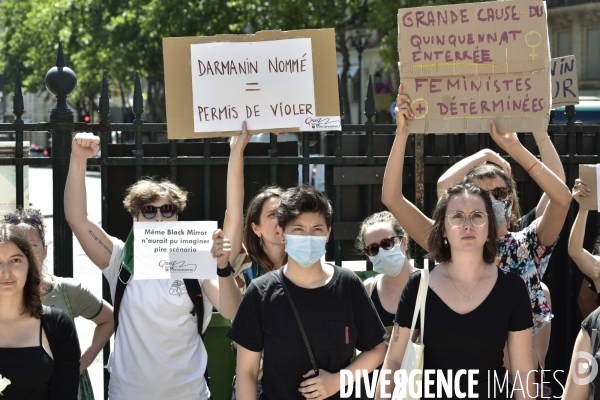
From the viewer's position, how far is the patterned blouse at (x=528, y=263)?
4492 mm

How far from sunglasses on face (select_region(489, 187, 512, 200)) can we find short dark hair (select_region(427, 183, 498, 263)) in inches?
26.0

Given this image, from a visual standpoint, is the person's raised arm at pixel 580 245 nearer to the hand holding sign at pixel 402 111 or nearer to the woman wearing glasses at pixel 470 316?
the hand holding sign at pixel 402 111

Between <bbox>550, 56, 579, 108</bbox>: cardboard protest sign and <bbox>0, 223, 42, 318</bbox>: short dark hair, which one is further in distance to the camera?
<bbox>550, 56, 579, 108</bbox>: cardboard protest sign

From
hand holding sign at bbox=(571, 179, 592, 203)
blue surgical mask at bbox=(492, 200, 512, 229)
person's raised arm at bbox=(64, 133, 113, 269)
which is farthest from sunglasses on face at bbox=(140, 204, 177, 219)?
hand holding sign at bbox=(571, 179, 592, 203)

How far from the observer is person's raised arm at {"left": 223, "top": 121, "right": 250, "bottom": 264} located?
4410mm

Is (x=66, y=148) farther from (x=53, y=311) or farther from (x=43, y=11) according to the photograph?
(x=43, y=11)

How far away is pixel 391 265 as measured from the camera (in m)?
4.34

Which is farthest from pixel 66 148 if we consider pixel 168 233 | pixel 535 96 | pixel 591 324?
pixel 591 324

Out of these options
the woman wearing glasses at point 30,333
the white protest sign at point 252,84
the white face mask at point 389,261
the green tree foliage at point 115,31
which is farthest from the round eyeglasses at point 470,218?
the green tree foliage at point 115,31

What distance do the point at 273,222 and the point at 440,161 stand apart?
162cm

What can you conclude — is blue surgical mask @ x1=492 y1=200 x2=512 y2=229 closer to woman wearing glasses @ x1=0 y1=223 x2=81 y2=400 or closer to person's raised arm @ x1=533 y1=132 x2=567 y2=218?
person's raised arm @ x1=533 y1=132 x2=567 y2=218

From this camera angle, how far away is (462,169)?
196 inches

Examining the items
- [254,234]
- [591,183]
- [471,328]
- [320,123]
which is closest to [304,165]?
[320,123]

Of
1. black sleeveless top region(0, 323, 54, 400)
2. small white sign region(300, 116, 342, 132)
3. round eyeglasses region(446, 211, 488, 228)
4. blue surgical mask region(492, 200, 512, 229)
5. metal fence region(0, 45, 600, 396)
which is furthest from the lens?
metal fence region(0, 45, 600, 396)
